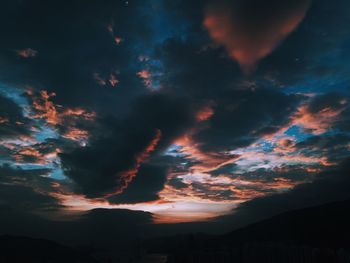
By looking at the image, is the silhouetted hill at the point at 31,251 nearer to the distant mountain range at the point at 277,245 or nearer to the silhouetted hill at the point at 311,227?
the distant mountain range at the point at 277,245

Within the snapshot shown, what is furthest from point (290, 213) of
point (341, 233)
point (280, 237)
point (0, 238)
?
point (0, 238)

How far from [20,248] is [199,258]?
94410 mm

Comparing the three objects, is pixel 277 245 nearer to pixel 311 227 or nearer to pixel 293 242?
pixel 293 242

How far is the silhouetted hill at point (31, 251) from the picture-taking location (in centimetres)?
11363

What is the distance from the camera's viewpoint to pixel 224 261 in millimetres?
72125

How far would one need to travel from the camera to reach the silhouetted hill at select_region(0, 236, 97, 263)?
11363 cm

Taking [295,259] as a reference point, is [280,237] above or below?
above

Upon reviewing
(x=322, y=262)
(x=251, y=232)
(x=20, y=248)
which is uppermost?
(x=251, y=232)

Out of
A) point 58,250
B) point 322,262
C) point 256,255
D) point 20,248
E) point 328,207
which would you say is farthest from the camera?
point 328,207

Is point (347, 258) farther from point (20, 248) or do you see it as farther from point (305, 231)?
point (20, 248)

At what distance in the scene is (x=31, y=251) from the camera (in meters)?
130

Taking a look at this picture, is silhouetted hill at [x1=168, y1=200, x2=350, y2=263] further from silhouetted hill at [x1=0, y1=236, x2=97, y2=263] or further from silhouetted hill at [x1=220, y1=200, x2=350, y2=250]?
silhouetted hill at [x1=0, y1=236, x2=97, y2=263]

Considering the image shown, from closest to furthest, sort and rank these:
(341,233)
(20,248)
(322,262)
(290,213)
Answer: (322,262) < (341,233) < (20,248) < (290,213)

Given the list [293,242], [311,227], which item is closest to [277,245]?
[293,242]
